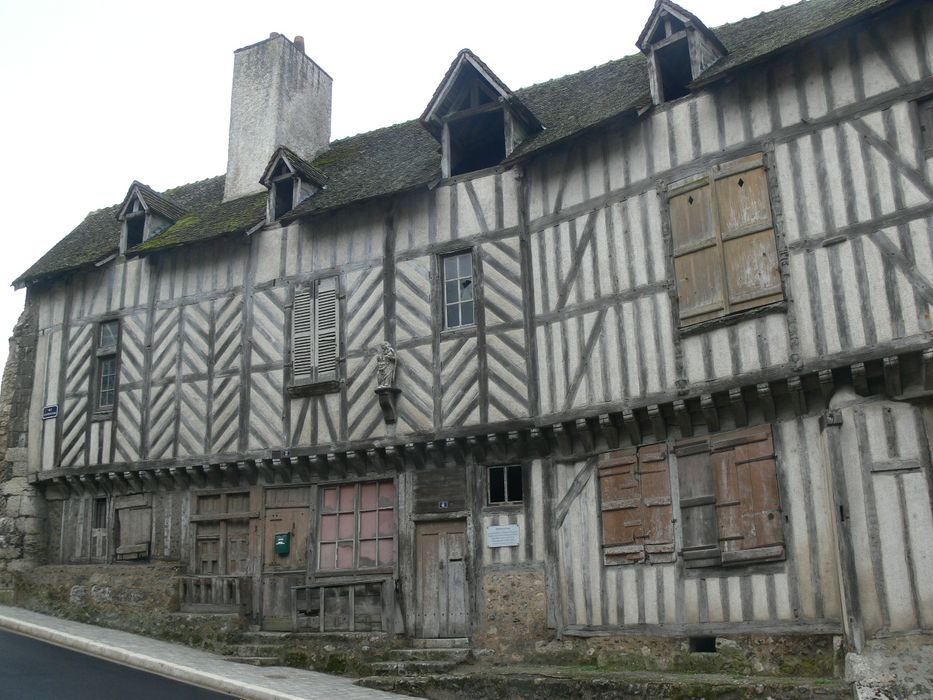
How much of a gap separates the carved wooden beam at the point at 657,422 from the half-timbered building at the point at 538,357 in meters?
0.04

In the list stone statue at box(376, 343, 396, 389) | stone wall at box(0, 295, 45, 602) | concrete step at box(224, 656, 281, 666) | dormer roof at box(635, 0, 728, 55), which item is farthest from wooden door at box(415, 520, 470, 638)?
stone wall at box(0, 295, 45, 602)

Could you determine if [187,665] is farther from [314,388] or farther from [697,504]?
[697,504]

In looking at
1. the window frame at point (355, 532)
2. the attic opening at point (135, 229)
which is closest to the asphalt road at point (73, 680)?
the window frame at point (355, 532)

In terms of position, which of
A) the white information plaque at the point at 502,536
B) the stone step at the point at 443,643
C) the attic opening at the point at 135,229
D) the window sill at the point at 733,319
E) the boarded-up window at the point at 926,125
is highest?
the attic opening at the point at 135,229

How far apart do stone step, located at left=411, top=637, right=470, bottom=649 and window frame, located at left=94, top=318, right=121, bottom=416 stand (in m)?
6.90

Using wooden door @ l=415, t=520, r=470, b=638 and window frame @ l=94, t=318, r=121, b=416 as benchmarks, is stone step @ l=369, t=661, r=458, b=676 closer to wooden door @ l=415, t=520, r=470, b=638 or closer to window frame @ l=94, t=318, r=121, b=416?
wooden door @ l=415, t=520, r=470, b=638

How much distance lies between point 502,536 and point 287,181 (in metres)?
7.04

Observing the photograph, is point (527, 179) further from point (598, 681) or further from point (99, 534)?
point (99, 534)

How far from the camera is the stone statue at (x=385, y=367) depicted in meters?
13.8

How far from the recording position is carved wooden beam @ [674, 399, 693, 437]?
11352 millimetres

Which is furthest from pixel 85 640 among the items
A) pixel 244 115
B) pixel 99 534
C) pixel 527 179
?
pixel 244 115

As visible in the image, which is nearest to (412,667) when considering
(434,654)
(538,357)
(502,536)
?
(434,654)

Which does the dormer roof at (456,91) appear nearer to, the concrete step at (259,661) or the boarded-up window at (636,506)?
the boarded-up window at (636,506)

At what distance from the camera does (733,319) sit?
11.1 metres
